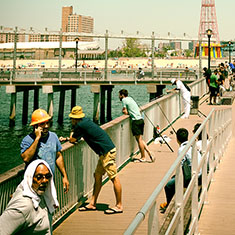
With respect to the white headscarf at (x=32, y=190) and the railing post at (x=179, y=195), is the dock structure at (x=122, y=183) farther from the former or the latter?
the white headscarf at (x=32, y=190)

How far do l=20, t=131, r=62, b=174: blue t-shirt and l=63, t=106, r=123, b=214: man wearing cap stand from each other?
1277mm

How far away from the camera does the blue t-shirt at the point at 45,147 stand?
5539mm

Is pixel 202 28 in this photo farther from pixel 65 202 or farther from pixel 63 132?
pixel 65 202

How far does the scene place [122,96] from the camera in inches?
402

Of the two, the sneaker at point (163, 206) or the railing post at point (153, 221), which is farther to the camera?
the sneaker at point (163, 206)

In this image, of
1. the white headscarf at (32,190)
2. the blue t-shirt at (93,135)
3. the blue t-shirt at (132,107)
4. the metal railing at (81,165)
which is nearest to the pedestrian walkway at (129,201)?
the metal railing at (81,165)

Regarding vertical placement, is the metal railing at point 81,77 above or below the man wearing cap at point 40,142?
above

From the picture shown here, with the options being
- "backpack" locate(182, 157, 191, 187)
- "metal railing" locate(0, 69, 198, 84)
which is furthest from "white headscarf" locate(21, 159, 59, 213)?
"metal railing" locate(0, 69, 198, 84)

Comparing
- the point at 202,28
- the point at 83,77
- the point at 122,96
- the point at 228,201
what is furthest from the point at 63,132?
the point at 202,28

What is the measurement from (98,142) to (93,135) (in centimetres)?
15

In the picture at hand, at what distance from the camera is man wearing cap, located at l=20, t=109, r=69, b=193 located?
5430 millimetres

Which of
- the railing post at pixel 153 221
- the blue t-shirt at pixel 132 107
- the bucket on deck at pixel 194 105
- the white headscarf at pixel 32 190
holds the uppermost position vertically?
the bucket on deck at pixel 194 105

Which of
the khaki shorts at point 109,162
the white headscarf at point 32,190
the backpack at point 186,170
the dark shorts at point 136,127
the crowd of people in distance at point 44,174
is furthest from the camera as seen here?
the dark shorts at point 136,127

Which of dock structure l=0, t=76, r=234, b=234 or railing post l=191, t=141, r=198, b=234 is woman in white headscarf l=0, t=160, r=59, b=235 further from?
railing post l=191, t=141, r=198, b=234
